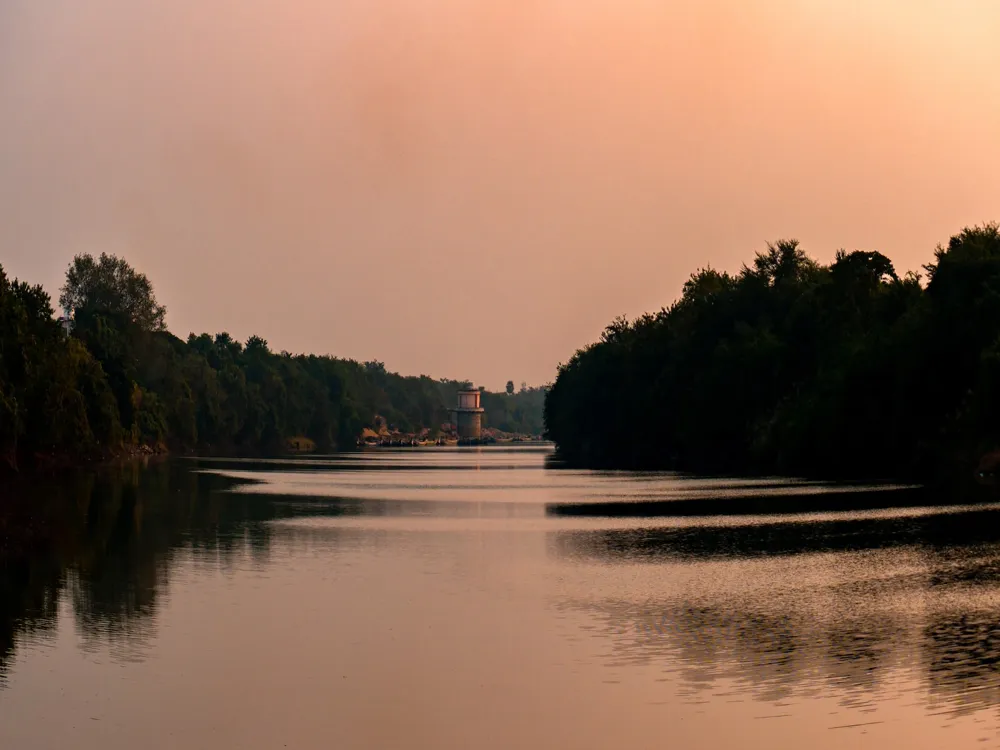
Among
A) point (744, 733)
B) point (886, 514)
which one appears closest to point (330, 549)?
point (886, 514)

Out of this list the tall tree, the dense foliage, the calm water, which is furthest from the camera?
the tall tree

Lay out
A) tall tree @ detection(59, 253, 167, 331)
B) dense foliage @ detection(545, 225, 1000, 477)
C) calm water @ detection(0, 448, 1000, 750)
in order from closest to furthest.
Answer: calm water @ detection(0, 448, 1000, 750)
dense foliage @ detection(545, 225, 1000, 477)
tall tree @ detection(59, 253, 167, 331)

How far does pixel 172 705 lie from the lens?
21188 millimetres

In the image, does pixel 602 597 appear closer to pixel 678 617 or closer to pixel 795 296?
pixel 678 617

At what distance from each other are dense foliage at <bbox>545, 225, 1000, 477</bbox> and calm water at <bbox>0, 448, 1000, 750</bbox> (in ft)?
101

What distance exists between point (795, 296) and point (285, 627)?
339 feet

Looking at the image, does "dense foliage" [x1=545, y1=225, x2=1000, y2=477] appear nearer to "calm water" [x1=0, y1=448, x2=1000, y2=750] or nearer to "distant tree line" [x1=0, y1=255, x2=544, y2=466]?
"calm water" [x1=0, y1=448, x2=1000, y2=750]

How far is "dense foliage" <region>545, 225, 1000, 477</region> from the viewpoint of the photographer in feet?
275

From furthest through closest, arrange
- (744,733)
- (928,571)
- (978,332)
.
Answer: (978,332)
(928,571)
(744,733)

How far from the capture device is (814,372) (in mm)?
109500

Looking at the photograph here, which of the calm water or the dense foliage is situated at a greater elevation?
the dense foliage

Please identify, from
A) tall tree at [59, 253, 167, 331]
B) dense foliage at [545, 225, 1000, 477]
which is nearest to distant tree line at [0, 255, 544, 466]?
tall tree at [59, 253, 167, 331]

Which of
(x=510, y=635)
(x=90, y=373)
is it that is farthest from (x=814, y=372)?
(x=510, y=635)

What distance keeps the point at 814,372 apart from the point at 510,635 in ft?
281
